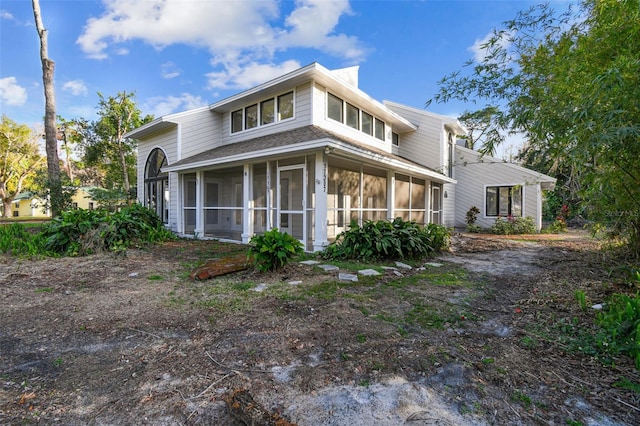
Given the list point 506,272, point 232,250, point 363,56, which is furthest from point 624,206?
point 363,56

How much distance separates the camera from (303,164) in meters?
7.88

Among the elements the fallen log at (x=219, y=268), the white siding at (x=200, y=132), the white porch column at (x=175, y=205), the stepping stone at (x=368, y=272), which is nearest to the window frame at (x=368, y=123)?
the white siding at (x=200, y=132)

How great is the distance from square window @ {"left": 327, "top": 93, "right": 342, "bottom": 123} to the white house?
5cm

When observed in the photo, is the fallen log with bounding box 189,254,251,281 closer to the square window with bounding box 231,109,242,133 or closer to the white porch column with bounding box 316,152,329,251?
the white porch column with bounding box 316,152,329,251

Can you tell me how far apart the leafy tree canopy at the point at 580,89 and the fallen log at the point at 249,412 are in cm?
357

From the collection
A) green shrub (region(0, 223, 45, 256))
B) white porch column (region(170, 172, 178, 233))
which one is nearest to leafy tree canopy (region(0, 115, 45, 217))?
white porch column (region(170, 172, 178, 233))

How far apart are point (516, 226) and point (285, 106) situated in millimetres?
11227

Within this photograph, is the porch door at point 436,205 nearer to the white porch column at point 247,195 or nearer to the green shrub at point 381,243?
the green shrub at point 381,243

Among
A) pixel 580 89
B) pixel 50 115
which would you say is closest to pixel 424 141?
pixel 580 89

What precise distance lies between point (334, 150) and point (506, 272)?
14.3ft

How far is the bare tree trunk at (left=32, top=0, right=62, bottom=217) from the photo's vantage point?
1163 cm

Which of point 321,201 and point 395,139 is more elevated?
point 395,139

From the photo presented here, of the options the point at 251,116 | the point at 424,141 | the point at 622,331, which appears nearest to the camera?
the point at 622,331

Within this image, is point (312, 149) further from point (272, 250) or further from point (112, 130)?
point (112, 130)
